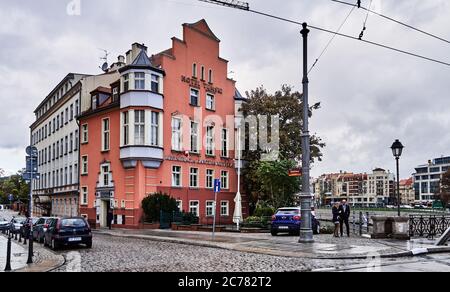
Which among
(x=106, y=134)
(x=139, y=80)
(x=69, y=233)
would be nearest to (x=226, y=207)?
(x=106, y=134)

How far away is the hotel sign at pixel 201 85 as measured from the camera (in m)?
40.2

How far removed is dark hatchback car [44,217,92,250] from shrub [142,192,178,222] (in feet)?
46.5

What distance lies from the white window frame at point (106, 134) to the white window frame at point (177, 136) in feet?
18.6

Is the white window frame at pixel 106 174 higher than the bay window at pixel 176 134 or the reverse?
the reverse

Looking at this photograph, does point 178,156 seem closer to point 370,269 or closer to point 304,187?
point 304,187

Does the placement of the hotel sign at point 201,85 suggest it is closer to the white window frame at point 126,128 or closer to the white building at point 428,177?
the white window frame at point 126,128

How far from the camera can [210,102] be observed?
4297cm

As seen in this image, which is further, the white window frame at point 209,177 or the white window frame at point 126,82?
the white window frame at point 209,177

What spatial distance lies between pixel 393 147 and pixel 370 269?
13195 mm

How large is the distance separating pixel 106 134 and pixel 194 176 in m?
8.45

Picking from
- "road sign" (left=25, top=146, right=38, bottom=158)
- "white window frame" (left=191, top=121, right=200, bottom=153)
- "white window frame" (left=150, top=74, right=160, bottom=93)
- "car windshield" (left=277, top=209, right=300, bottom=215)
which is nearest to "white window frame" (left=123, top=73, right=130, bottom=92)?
"white window frame" (left=150, top=74, right=160, bottom=93)

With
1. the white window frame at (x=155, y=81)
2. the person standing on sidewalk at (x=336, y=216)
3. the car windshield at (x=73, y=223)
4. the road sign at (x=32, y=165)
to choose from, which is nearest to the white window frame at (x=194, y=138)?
the white window frame at (x=155, y=81)

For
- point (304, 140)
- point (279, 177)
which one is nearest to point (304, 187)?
point (304, 140)

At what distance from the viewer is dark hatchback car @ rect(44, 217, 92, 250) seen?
20188mm
